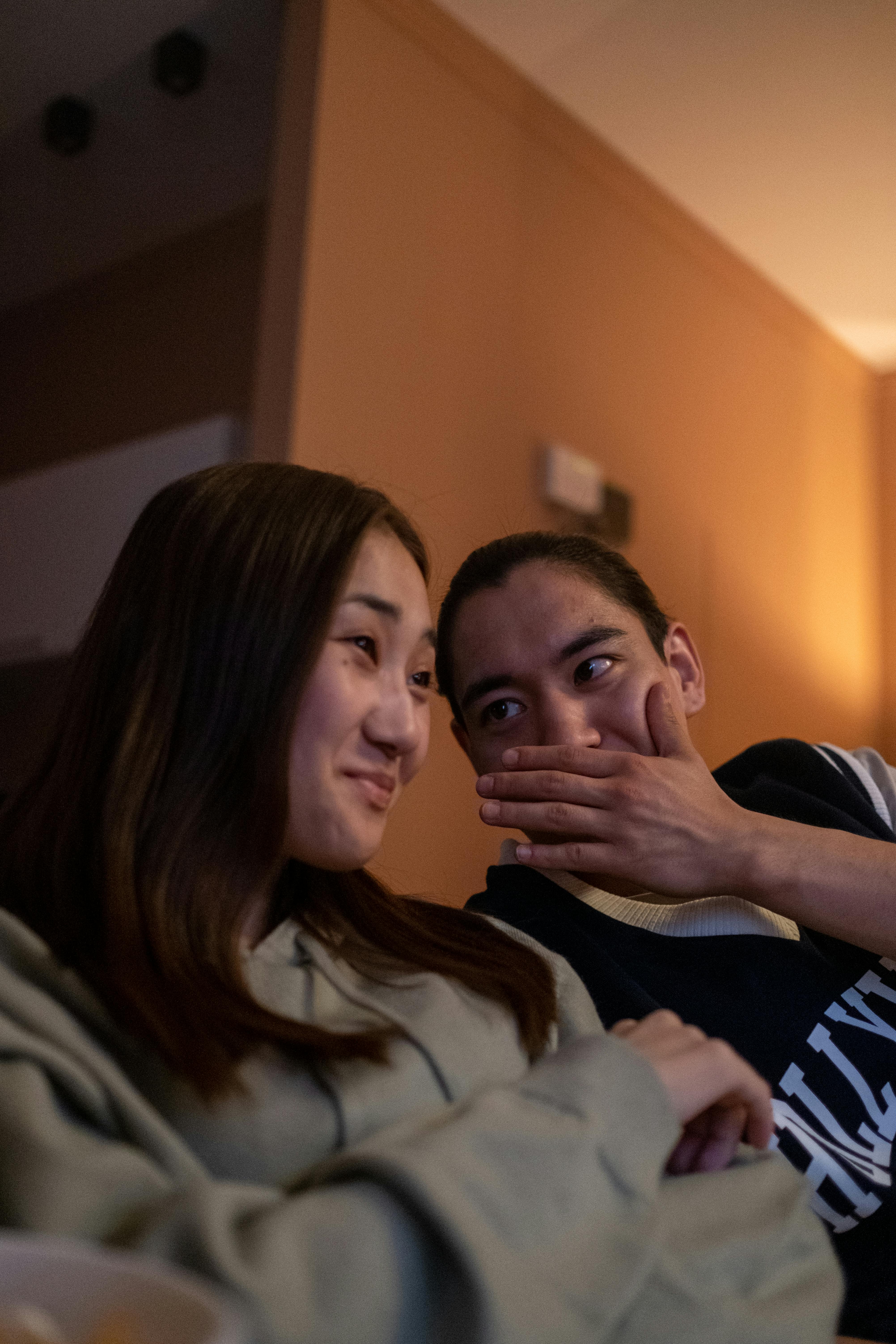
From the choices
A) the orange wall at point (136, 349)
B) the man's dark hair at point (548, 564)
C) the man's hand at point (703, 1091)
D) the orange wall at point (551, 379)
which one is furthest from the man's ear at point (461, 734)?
the orange wall at point (136, 349)

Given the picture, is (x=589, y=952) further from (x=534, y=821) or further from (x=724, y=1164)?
→ (x=724, y=1164)

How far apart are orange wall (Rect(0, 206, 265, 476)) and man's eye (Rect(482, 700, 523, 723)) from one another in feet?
3.35

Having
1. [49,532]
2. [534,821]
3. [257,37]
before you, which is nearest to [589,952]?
[534,821]

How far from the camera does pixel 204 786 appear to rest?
30.9 inches

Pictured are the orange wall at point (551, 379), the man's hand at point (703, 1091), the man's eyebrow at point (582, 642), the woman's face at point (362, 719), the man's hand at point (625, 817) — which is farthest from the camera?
the orange wall at point (551, 379)

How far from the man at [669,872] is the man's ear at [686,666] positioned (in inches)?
1.2

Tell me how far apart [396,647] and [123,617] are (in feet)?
0.68

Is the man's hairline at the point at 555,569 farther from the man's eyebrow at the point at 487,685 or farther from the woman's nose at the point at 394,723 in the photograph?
the woman's nose at the point at 394,723

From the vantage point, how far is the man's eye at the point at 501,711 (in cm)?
124

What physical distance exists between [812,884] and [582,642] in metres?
0.34

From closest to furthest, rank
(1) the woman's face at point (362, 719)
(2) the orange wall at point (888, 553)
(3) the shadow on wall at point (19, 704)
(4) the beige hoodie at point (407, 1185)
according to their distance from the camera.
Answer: (4) the beige hoodie at point (407, 1185), (1) the woman's face at point (362, 719), (3) the shadow on wall at point (19, 704), (2) the orange wall at point (888, 553)

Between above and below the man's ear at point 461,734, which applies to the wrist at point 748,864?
below

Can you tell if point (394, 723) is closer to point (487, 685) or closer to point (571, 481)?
point (487, 685)

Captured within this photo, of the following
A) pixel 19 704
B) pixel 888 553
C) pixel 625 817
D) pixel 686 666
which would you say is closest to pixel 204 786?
pixel 625 817
